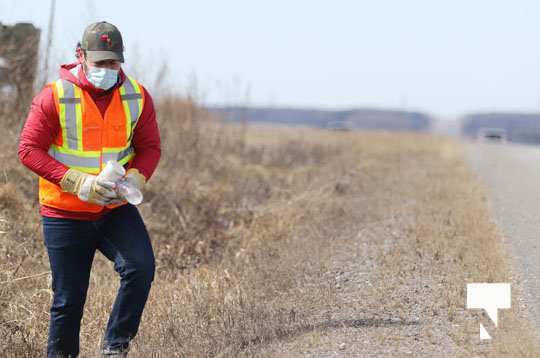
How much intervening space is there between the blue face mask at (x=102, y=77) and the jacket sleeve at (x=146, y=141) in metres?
0.30

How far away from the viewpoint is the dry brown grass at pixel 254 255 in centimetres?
586

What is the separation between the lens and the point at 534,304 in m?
6.12

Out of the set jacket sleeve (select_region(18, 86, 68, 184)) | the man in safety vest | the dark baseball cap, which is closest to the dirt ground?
the man in safety vest

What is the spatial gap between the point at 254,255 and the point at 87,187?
4153mm

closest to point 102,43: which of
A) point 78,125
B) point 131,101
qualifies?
point 131,101

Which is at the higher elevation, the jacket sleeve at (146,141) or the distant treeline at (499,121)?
the jacket sleeve at (146,141)

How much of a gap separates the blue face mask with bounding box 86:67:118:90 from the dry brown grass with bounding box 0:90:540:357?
5.35 feet

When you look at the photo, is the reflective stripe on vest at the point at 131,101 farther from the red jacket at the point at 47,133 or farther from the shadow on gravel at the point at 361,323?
the shadow on gravel at the point at 361,323

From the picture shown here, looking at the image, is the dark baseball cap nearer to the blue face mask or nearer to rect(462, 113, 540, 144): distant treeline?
the blue face mask

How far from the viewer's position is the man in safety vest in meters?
5.04

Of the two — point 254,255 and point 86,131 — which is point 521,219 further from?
point 86,131

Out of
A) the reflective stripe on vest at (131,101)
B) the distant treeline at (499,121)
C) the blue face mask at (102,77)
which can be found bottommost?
the distant treeline at (499,121)

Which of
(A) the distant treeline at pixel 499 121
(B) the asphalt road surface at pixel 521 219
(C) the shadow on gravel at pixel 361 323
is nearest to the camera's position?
(C) the shadow on gravel at pixel 361 323

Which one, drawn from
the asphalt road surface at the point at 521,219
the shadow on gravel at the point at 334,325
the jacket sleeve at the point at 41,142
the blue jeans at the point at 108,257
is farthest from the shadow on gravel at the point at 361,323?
the jacket sleeve at the point at 41,142
